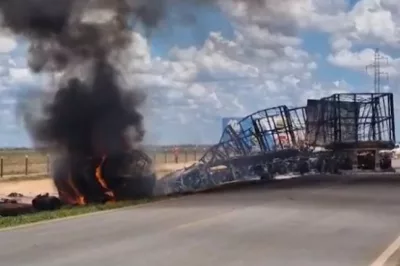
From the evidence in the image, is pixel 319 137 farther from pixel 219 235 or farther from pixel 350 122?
pixel 219 235

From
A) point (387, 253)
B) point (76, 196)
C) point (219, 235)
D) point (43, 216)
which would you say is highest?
point (76, 196)

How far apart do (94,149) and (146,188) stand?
2440 millimetres

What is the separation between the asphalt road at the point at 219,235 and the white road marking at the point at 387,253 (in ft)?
0.46

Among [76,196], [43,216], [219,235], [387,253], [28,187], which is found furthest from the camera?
[28,187]

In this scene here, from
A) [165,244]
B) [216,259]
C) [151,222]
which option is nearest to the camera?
[216,259]

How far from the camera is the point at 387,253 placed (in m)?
11.9

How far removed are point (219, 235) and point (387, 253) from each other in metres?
3.11

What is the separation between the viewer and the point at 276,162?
130ft

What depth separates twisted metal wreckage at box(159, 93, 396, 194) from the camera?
3912cm

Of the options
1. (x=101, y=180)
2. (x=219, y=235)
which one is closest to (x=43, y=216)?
(x=219, y=235)

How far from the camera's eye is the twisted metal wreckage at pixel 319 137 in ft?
128

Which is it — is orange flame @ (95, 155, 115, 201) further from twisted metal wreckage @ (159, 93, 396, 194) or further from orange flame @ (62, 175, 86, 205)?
twisted metal wreckage @ (159, 93, 396, 194)

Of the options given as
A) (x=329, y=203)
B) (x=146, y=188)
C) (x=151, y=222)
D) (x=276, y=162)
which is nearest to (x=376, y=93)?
(x=276, y=162)

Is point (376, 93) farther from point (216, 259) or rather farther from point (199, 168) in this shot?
point (216, 259)
